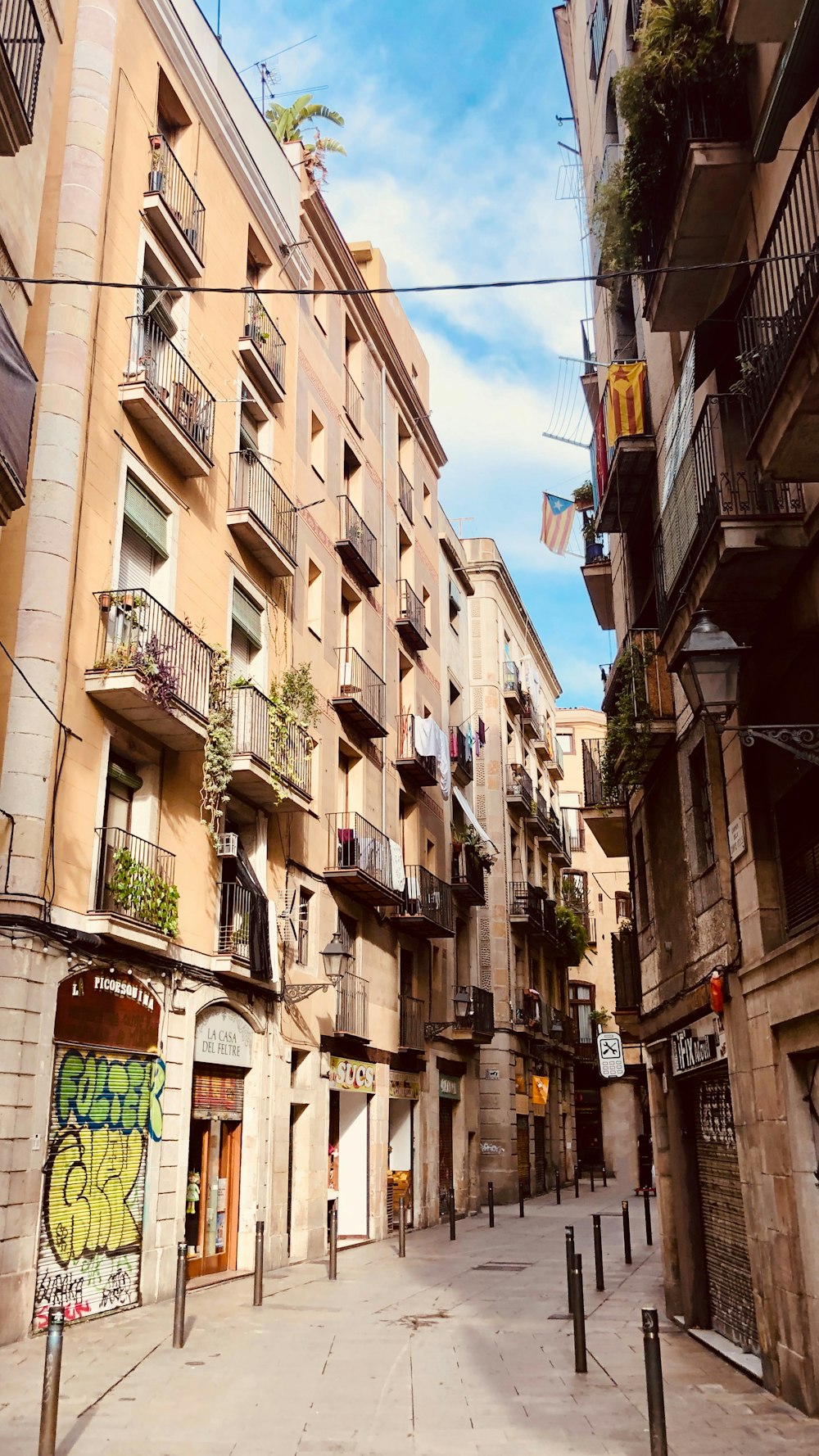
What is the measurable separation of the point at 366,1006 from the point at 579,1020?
3195 cm

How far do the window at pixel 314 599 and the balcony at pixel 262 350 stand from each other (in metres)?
3.39

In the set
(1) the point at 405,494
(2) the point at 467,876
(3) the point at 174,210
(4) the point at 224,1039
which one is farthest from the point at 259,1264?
(1) the point at 405,494

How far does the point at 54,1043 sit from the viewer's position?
41.6 ft

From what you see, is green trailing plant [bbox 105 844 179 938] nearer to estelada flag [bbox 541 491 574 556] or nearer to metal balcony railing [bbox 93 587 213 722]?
metal balcony railing [bbox 93 587 213 722]

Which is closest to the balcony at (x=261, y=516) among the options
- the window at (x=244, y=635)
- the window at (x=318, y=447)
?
A: the window at (x=244, y=635)

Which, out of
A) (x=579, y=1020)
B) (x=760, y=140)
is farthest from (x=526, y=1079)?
(x=760, y=140)

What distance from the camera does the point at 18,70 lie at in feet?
35.2

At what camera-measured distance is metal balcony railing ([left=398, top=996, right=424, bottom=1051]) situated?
1041 inches

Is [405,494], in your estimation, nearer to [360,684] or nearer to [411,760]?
[411,760]

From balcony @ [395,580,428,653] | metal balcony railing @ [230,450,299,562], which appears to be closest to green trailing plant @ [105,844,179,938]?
metal balcony railing @ [230,450,299,562]

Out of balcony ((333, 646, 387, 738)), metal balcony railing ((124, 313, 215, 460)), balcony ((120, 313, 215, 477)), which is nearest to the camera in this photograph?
balcony ((120, 313, 215, 477))

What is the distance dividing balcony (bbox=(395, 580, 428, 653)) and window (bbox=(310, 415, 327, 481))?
5338 mm

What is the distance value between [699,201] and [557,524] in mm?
15354

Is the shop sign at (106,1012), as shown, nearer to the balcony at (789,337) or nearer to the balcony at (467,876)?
the balcony at (789,337)
